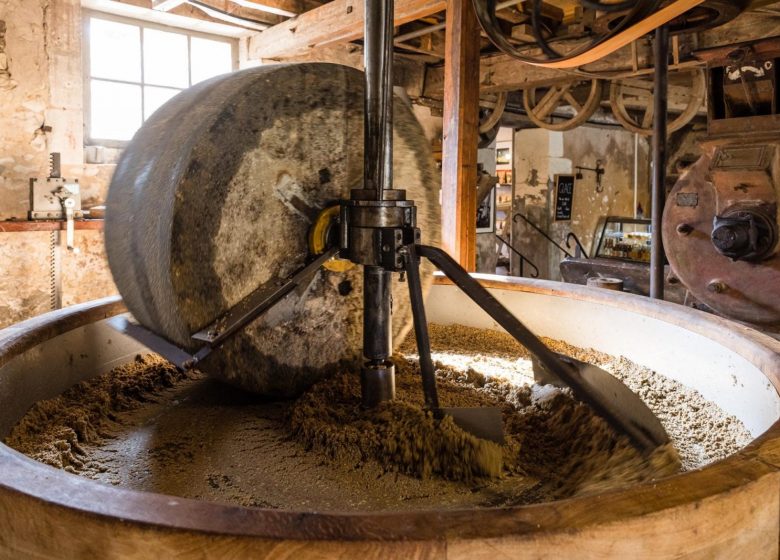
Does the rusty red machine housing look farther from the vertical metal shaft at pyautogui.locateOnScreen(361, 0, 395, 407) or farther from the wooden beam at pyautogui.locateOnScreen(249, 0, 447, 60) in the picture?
the vertical metal shaft at pyautogui.locateOnScreen(361, 0, 395, 407)

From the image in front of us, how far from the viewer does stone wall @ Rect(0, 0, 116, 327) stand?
14.1 feet

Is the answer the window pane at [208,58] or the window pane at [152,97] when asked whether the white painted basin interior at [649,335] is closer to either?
the window pane at [152,97]

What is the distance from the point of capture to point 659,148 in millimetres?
3000

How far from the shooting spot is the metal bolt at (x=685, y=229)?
3518 millimetres

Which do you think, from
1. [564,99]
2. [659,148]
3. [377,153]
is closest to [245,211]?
[377,153]

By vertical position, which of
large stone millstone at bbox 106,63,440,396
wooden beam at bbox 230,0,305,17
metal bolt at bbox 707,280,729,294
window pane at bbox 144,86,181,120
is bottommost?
metal bolt at bbox 707,280,729,294

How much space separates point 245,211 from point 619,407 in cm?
119

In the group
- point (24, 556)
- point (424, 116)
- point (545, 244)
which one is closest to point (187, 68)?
point (424, 116)

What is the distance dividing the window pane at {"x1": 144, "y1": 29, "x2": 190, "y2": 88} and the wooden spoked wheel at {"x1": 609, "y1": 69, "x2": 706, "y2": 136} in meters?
4.16

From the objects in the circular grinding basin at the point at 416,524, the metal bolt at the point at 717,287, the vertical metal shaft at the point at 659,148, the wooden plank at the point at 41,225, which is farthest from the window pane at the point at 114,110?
the circular grinding basin at the point at 416,524

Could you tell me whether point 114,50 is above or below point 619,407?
above

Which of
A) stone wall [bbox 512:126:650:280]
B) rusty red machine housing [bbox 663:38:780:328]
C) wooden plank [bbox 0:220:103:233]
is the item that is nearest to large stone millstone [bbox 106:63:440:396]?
rusty red machine housing [bbox 663:38:780:328]

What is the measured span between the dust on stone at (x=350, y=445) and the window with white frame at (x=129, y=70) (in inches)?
135

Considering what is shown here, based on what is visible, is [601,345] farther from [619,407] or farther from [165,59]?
[165,59]
